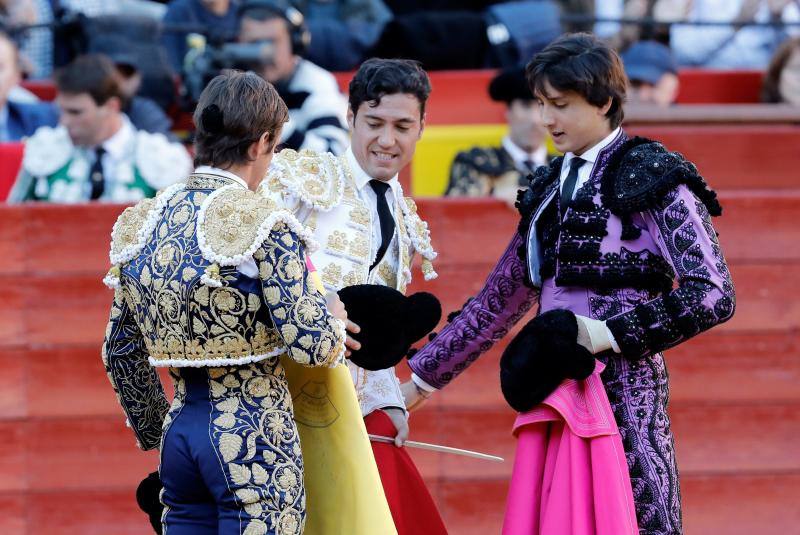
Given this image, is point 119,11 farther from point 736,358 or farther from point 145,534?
point 736,358

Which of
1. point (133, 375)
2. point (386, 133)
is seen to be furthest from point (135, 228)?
point (386, 133)

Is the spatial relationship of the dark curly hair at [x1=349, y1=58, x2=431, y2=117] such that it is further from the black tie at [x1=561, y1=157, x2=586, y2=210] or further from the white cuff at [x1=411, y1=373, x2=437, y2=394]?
the white cuff at [x1=411, y1=373, x2=437, y2=394]

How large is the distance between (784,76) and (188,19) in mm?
2754

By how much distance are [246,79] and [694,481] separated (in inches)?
118

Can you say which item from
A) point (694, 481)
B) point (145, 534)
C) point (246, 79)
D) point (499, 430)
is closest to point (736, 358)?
point (694, 481)

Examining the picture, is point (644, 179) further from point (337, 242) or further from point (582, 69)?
point (337, 242)

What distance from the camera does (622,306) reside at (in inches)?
138

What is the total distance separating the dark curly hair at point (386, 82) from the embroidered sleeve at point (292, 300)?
69 cm

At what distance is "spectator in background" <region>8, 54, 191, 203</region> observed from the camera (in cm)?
589

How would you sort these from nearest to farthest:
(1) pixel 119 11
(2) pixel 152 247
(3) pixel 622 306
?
1. (2) pixel 152 247
2. (3) pixel 622 306
3. (1) pixel 119 11

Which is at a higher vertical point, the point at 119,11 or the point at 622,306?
the point at 622,306

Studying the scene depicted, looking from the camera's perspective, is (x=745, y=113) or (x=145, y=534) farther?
(x=745, y=113)

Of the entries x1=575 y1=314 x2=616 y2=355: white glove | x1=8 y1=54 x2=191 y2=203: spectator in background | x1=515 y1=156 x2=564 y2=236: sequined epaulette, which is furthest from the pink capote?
x1=8 y1=54 x2=191 y2=203: spectator in background

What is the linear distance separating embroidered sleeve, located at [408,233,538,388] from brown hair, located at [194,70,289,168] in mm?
803
